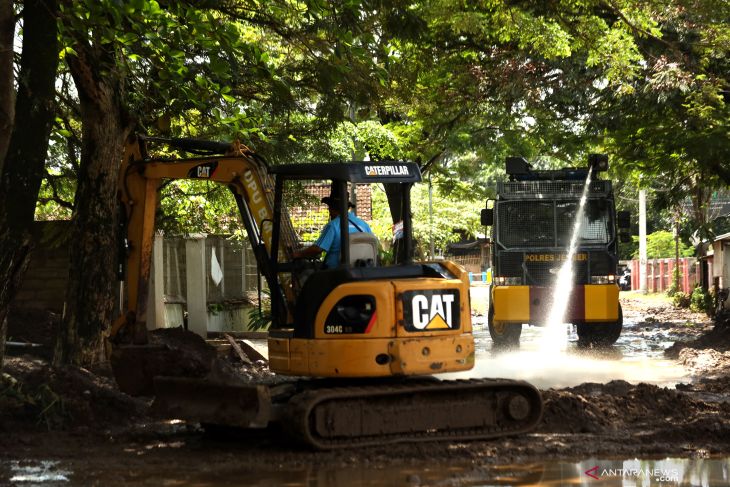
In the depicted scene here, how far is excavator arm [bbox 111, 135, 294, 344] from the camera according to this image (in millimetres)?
10117

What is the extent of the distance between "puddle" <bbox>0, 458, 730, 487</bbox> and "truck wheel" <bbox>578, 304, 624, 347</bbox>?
11.7 m

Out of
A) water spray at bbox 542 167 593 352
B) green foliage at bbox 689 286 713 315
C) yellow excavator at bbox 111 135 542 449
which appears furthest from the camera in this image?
green foliage at bbox 689 286 713 315

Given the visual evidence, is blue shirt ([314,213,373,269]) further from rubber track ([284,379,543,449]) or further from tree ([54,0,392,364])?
tree ([54,0,392,364])

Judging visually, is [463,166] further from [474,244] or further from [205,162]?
[474,244]

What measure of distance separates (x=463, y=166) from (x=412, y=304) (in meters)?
20.9

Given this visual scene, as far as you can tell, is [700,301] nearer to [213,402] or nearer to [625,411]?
[625,411]

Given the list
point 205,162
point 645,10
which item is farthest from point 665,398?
point 645,10

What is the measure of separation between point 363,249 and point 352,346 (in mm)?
920

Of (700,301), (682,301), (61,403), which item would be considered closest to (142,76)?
(61,403)

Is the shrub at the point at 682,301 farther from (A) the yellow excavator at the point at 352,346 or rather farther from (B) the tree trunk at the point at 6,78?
(B) the tree trunk at the point at 6,78

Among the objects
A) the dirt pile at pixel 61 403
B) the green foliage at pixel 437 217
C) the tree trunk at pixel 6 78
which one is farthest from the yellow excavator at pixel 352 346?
the green foliage at pixel 437 217

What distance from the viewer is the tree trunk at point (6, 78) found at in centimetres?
1007

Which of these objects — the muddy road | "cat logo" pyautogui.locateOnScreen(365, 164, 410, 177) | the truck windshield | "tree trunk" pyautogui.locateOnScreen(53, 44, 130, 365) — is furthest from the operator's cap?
the truck windshield

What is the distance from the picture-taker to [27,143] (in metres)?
10.3
